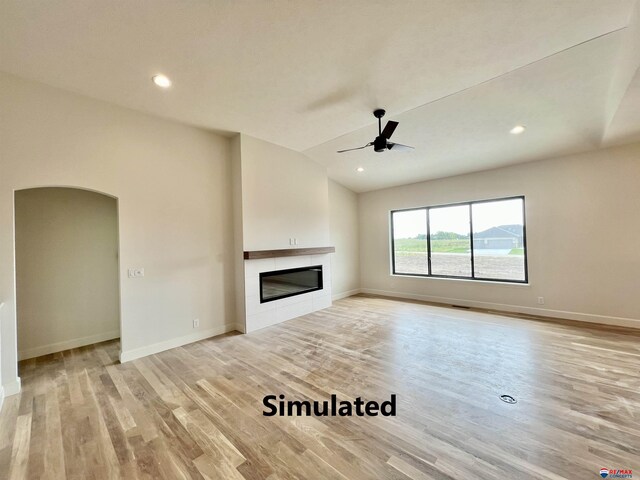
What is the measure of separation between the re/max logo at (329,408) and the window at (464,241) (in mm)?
4342

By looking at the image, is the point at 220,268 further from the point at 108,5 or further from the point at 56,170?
the point at 108,5

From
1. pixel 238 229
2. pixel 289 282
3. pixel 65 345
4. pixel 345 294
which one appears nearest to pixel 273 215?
pixel 238 229

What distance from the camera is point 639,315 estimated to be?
161 inches

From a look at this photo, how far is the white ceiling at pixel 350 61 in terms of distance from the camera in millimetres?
2170

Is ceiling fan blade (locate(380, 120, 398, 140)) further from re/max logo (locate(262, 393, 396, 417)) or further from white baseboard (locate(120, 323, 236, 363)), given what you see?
white baseboard (locate(120, 323, 236, 363))

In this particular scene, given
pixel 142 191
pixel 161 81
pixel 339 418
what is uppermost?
pixel 161 81

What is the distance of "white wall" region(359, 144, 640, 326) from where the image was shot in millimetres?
4168

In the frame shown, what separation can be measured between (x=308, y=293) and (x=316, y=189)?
2.22 m

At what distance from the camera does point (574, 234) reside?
4574 mm

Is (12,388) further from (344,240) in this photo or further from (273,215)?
(344,240)

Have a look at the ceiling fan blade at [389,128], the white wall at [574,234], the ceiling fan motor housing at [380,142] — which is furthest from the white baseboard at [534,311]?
the ceiling fan blade at [389,128]

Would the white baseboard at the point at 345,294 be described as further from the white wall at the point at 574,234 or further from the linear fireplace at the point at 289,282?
the white wall at the point at 574,234

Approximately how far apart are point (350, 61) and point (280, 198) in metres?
2.69

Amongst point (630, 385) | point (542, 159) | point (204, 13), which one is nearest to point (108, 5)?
point (204, 13)
